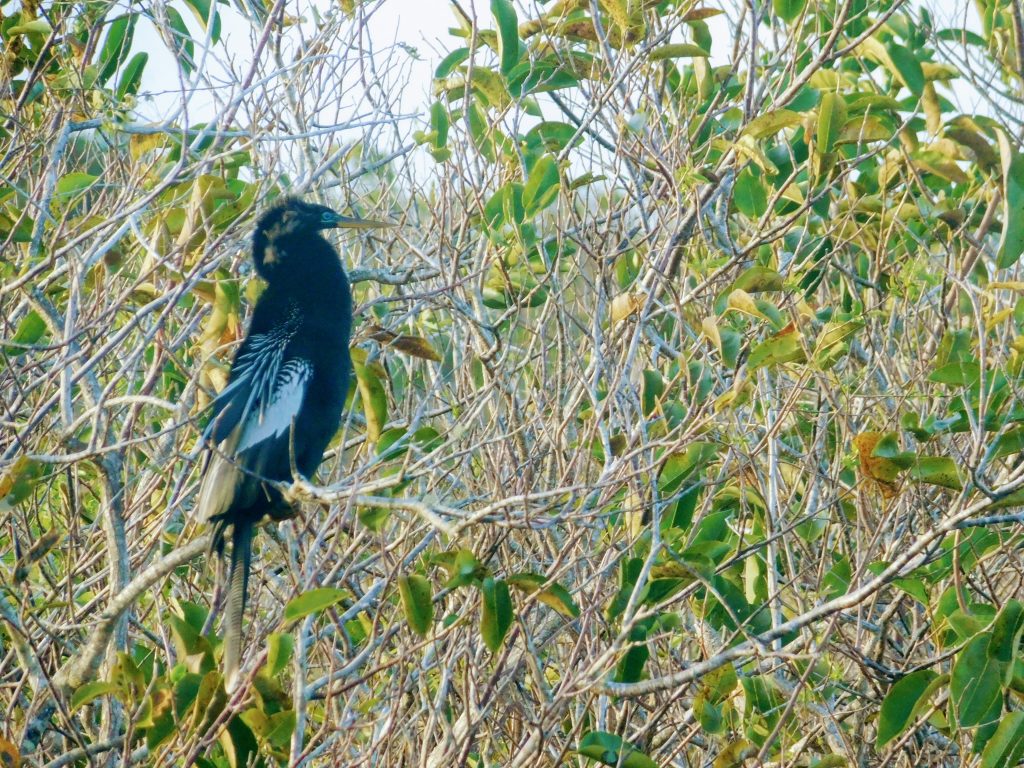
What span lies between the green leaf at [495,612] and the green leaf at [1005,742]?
958 mm

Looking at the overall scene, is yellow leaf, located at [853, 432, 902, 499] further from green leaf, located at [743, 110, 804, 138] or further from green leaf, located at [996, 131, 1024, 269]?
green leaf, located at [743, 110, 804, 138]

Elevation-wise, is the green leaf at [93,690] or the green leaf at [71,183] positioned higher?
the green leaf at [71,183]

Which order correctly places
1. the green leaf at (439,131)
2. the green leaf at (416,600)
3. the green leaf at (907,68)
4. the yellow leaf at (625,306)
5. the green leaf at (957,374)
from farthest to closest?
the green leaf at (439,131) → the green leaf at (907,68) → the yellow leaf at (625,306) → the green leaf at (957,374) → the green leaf at (416,600)

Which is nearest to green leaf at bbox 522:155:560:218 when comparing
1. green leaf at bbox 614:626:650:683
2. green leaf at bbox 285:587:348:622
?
green leaf at bbox 614:626:650:683

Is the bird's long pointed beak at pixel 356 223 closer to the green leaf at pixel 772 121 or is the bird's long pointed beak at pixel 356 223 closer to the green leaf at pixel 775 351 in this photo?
the green leaf at pixel 772 121

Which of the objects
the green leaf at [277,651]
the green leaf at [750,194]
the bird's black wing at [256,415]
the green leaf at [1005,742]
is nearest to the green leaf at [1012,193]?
the green leaf at [750,194]

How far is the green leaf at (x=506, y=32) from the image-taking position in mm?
3043

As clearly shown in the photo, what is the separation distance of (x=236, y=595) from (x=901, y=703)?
1542 millimetres

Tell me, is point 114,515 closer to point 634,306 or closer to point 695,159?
point 634,306

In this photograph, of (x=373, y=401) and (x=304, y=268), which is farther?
(x=304, y=268)

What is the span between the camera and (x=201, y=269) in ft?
8.86

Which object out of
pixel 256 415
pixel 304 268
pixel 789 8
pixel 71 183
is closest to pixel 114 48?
pixel 71 183

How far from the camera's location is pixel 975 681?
7.27ft

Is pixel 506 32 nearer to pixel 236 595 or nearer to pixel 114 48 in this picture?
pixel 114 48
